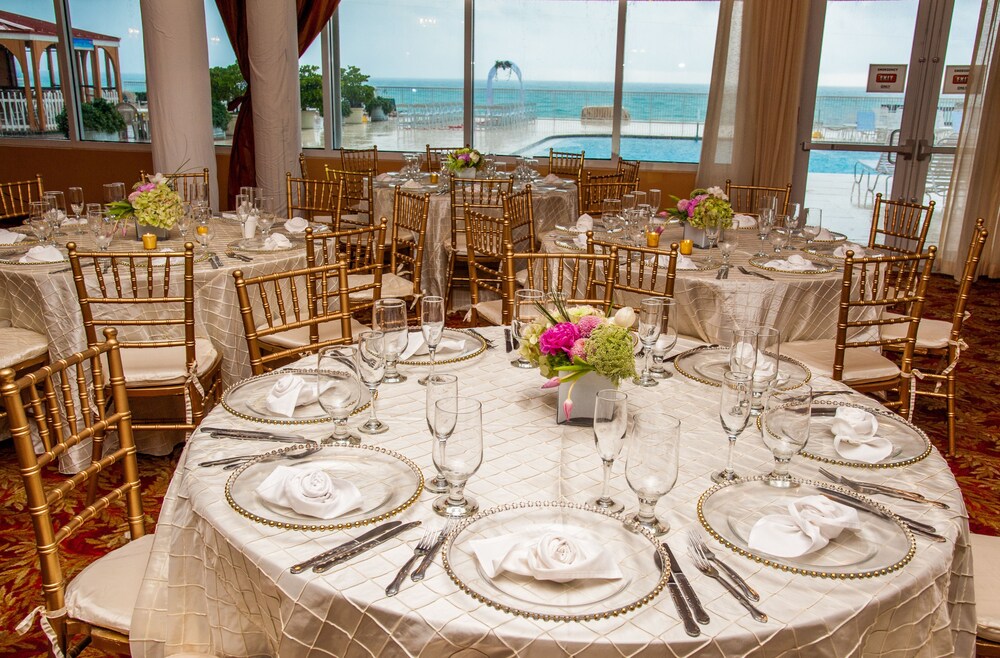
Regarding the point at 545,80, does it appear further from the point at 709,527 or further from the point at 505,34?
the point at 709,527

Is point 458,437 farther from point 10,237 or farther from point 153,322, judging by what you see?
point 10,237

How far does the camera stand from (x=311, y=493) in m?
1.45

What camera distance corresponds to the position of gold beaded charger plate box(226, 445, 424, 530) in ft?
4.74

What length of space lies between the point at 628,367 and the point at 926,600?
71cm

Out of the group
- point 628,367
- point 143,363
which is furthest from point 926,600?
point 143,363

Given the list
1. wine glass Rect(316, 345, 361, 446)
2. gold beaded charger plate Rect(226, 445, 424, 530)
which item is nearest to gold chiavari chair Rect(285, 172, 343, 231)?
wine glass Rect(316, 345, 361, 446)

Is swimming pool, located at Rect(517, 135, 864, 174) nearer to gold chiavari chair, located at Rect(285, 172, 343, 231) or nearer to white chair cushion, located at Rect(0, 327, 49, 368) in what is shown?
gold chiavari chair, located at Rect(285, 172, 343, 231)

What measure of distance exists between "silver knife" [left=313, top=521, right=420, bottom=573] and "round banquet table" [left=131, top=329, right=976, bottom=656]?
2cm

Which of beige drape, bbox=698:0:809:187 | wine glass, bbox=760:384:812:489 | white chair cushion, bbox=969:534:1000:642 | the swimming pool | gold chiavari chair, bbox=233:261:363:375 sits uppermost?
beige drape, bbox=698:0:809:187

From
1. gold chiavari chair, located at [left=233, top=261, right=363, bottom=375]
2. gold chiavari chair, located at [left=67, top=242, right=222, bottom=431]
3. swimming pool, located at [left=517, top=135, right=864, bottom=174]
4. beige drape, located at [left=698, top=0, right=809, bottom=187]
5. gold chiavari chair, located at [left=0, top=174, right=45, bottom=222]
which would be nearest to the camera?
gold chiavari chair, located at [left=233, top=261, right=363, bottom=375]

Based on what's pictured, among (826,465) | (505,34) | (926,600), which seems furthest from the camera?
(505,34)

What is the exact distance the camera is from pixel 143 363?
3.18 m

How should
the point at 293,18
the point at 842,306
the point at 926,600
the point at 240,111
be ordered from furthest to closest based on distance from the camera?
the point at 240,111 < the point at 293,18 < the point at 842,306 < the point at 926,600

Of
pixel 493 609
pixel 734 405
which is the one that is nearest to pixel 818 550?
pixel 734 405
